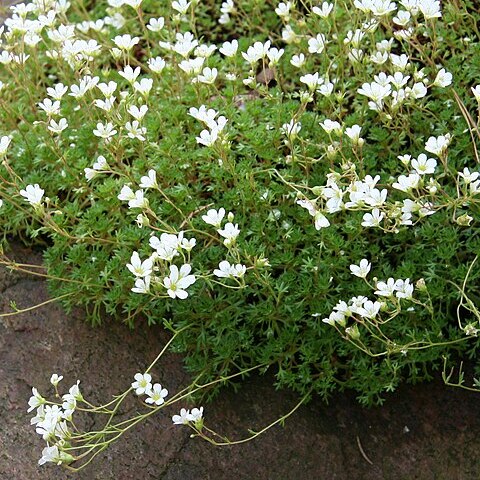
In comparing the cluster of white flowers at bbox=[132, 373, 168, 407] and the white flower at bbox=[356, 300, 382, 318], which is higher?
the white flower at bbox=[356, 300, 382, 318]

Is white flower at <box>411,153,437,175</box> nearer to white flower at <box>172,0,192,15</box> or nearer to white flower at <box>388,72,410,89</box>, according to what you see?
white flower at <box>388,72,410,89</box>

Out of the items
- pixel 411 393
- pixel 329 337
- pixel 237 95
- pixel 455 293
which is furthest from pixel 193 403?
pixel 237 95

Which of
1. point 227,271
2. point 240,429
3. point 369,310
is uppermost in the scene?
point 227,271

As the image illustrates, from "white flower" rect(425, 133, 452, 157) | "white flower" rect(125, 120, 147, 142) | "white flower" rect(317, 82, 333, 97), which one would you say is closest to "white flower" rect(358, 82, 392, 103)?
"white flower" rect(317, 82, 333, 97)

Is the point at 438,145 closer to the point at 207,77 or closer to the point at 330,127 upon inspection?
the point at 330,127

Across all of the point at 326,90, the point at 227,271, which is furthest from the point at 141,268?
the point at 326,90

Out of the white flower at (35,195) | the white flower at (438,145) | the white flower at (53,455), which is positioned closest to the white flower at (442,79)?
the white flower at (438,145)
